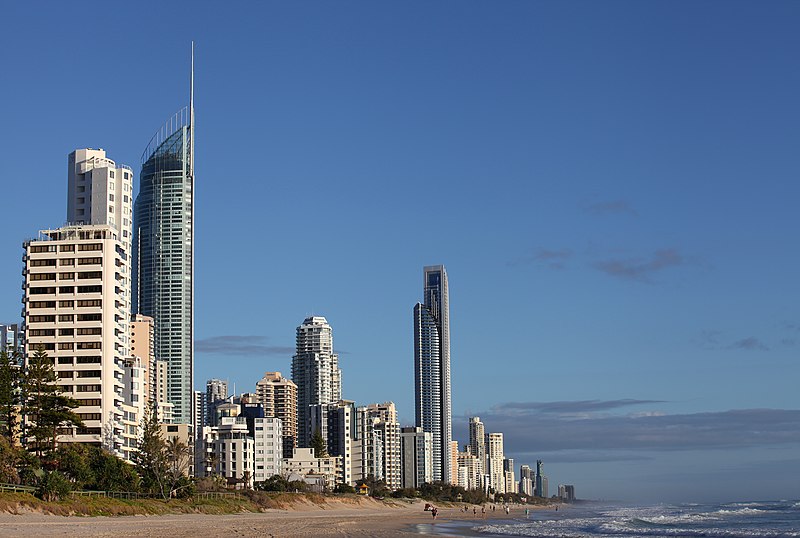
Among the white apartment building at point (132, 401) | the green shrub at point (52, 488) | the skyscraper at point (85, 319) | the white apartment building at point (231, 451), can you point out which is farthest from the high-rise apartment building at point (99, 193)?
the green shrub at point (52, 488)

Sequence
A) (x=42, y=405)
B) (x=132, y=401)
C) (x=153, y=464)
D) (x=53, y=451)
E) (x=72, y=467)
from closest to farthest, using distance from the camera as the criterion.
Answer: (x=72, y=467)
(x=53, y=451)
(x=42, y=405)
(x=153, y=464)
(x=132, y=401)

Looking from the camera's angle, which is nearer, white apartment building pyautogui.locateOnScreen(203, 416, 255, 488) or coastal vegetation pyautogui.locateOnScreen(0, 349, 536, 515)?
coastal vegetation pyautogui.locateOnScreen(0, 349, 536, 515)

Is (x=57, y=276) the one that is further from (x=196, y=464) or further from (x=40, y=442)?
(x=196, y=464)

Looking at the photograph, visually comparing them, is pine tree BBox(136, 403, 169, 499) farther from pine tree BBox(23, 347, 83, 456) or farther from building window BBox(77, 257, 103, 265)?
building window BBox(77, 257, 103, 265)

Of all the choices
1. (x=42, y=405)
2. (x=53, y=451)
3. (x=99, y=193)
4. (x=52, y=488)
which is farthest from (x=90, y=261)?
(x=99, y=193)

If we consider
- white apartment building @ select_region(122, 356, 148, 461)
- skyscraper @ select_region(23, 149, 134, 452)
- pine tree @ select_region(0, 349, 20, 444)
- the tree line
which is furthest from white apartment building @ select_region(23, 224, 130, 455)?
pine tree @ select_region(0, 349, 20, 444)

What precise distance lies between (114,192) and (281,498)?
7797 cm

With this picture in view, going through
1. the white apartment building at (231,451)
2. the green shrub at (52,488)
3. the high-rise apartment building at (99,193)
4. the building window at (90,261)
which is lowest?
the white apartment building at (231,451)

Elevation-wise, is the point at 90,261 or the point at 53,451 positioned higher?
the point at 90,261

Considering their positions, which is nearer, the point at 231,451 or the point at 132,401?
the point at 132,401

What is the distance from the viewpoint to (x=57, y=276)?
407ft

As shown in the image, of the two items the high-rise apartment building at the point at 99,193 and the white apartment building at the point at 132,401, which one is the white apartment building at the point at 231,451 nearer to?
the high-rise apartment building at the point at 99,193

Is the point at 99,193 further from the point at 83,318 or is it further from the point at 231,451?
the point at 83,318

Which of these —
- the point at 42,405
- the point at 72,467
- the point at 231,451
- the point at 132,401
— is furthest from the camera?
the point at 231,451
